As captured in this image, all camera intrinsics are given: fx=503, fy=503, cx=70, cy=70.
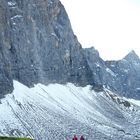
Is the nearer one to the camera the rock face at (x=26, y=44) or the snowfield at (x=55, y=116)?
the snowfield at (x=55, y=116)

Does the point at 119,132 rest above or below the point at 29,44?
below

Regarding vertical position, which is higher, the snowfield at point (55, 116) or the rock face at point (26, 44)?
the rock face at point (26, 44)

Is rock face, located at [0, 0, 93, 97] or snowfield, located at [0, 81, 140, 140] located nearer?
snowfield, located at [0, 81, 140, 140]

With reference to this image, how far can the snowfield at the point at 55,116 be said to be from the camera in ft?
384

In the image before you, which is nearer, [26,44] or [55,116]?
[55,116]

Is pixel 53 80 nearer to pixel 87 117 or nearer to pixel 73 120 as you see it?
pixel 87 117

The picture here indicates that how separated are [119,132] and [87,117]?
48.3 feet

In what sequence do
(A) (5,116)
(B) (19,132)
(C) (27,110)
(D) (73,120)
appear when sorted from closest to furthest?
(B) (19,132) → (A) (5,116) → (C) (27,110) → (D) (73,120)

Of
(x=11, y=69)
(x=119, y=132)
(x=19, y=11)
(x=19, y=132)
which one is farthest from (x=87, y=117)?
(x=19, y=132)

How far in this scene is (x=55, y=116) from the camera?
141m

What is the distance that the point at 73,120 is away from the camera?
145m

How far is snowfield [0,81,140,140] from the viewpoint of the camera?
11709 cm

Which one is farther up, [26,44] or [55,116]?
[26,44]

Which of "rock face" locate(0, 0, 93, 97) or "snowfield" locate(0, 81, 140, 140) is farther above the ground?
"rock face" locate(0, 0, 93, 97)
